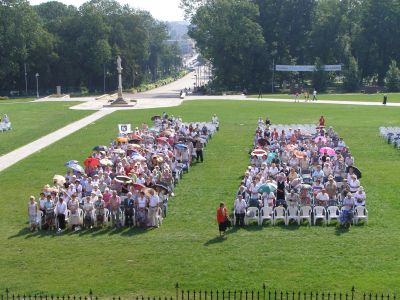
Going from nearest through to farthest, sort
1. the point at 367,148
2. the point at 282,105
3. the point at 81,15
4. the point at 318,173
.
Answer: the point at 318,173 → the point at 367,148 → the point at 282,105 → the point at 81,15

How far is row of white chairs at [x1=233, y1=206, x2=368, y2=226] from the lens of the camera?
64.7 ft

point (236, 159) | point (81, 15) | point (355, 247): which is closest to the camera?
point (355, 247)

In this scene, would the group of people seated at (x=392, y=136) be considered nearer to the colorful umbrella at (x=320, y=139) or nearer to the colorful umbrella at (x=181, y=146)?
the colorful umbrella at (x=320, y=139)

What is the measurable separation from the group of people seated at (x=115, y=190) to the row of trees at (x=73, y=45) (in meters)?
70.4

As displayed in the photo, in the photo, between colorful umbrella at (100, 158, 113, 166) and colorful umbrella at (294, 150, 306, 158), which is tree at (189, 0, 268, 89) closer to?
colorful umbrella at (294, 150, 306, 158)

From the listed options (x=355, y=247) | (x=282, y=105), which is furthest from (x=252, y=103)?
(x=355, y=247)

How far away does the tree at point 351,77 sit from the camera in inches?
3487

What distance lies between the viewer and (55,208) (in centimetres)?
1953

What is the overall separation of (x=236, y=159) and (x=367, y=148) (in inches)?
315

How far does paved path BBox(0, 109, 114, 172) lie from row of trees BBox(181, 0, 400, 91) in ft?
137

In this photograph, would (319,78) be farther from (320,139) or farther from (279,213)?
(279,213)

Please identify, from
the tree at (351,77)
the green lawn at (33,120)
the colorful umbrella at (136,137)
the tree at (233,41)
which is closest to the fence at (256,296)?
the colorful umbrella at (136,137)

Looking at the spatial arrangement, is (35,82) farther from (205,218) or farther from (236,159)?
(205,218)

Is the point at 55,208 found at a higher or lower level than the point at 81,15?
lower
